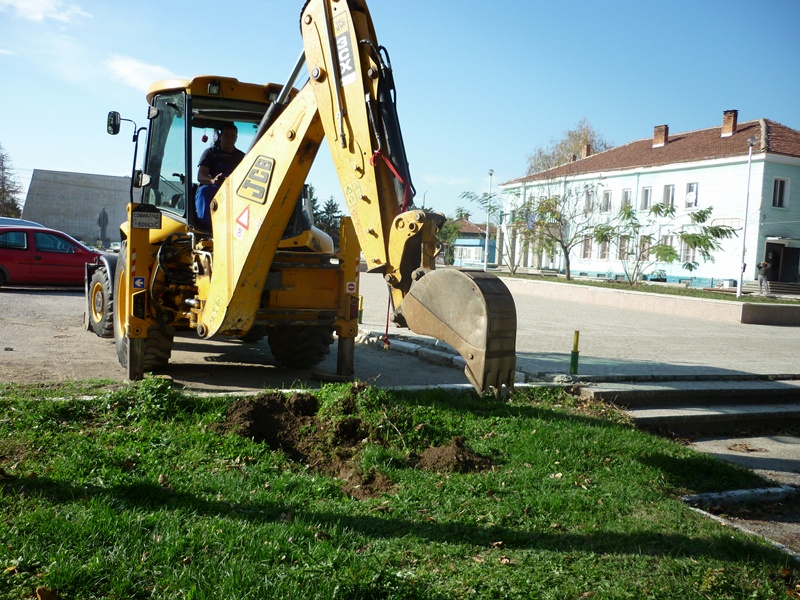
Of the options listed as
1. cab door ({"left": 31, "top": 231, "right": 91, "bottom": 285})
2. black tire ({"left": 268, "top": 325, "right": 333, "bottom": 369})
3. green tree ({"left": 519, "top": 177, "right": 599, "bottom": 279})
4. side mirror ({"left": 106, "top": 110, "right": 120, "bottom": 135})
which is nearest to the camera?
side mirror ({"left": 106, "top": 110, "right": 120, "bottom": 135})

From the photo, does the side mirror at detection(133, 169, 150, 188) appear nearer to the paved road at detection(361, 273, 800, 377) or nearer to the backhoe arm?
the backhoe arm

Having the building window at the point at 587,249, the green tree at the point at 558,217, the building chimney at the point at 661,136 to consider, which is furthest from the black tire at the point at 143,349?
the building chimney at the point at 661,136

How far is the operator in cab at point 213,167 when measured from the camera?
8178mm

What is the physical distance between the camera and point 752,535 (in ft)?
16.3

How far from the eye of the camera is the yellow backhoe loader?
15.8 feet

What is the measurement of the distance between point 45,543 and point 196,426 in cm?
231

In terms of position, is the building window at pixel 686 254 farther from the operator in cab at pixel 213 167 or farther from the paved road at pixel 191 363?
the operator in cab at pixel 213 167

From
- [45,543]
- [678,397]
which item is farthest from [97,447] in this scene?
[678,397]

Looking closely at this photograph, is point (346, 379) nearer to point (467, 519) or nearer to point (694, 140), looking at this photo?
point (467, 519)

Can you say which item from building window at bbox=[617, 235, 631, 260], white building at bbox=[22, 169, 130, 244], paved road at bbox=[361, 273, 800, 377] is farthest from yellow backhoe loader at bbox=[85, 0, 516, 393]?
white building at bbox=[22, 169, 130, 244]

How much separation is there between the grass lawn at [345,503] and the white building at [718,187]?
33.0 m

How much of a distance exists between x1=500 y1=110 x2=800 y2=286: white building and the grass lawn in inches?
1300

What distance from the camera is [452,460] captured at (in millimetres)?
5820

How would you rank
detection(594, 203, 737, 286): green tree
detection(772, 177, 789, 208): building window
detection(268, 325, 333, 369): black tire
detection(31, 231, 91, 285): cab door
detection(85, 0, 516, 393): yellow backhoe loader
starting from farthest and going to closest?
detection(772, 177, 789, 208): building window → detection(594, 203, 737, 286): green tree → detection(31, 231, 91, 285): cab door → detection(268, 325, 333, 369): black tire → detection(85, 0, 516, 393): yellow backhoe loader
